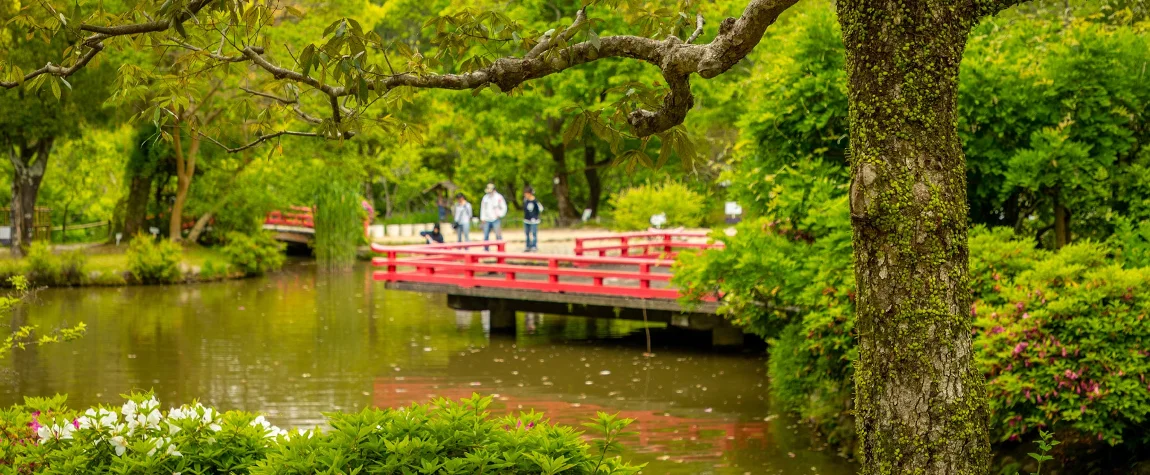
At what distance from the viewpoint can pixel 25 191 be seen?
30.5 meters

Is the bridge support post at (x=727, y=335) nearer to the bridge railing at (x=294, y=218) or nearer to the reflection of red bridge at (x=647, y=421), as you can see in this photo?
the reflection of red bridge at (x=647, y=421)

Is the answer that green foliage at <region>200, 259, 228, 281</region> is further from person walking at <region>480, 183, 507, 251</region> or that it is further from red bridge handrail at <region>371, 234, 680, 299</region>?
red bridge handrail at <region>371, 234, 680, 299</region>

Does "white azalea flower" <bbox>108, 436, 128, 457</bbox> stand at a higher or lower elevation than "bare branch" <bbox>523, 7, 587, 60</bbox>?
lower

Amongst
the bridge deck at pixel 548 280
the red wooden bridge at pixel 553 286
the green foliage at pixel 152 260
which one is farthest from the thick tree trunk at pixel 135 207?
the red wooden bridge at pixel 553 286

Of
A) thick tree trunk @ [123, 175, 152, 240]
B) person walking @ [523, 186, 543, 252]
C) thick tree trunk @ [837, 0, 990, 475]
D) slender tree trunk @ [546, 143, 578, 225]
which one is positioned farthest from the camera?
slender tree trunk @ [546, 143, 578, 225]

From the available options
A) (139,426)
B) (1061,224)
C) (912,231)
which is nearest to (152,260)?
(1061,224)

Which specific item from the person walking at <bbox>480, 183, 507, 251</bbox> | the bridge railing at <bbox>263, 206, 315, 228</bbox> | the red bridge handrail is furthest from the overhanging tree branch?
the bridge railing at <bbox>263, 206, 315, 228</bbox>

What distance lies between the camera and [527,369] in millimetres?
16344

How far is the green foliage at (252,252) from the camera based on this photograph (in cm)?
3136

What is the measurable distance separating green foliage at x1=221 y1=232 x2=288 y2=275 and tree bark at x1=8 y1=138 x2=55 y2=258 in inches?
185

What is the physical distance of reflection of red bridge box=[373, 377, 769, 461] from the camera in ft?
38.2

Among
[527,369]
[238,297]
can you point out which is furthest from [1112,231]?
[238,297]

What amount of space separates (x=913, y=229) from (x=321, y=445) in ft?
8.19

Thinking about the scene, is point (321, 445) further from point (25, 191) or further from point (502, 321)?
point (25, 191)
